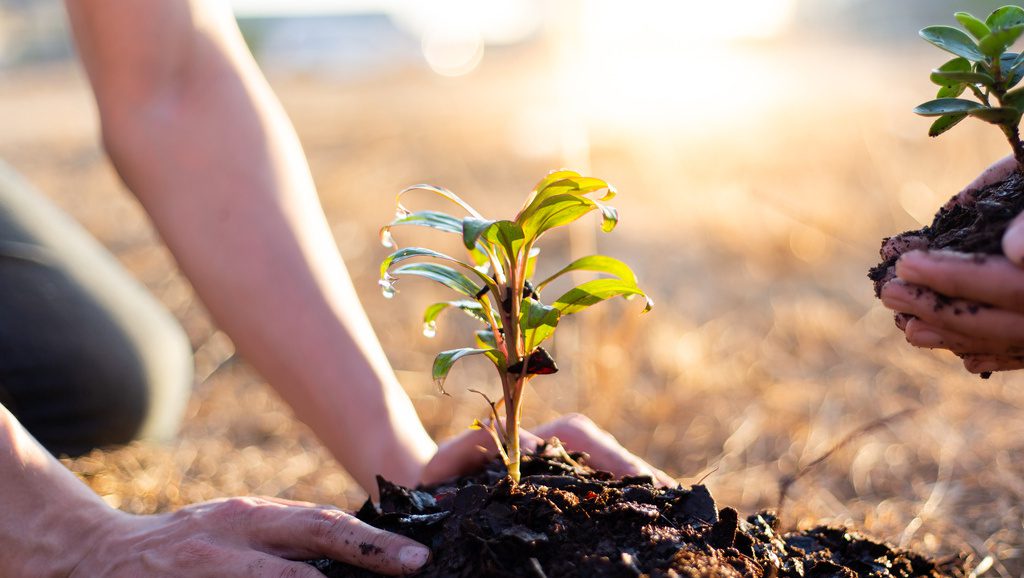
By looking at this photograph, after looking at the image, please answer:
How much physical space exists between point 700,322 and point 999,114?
2790 millimetres

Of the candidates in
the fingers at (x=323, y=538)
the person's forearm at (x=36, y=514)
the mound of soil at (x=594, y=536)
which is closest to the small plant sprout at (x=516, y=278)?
the mound of soil at (x=594, y=536)

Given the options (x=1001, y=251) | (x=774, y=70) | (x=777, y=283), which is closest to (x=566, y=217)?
(x=1001, y=251)

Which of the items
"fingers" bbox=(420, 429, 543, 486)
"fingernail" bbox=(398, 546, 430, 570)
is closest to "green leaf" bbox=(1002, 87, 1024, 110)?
"fingers" bbox=(420, 429, 543, 486)

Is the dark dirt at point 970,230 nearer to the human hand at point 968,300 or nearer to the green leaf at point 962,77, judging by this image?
the human hand at point 968,300

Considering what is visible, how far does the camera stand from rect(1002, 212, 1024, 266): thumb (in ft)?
3.32

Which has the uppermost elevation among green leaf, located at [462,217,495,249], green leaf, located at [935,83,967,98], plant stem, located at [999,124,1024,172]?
green leaf, located at [935,83,967,98]

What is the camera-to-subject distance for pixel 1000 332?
1075 millimetres

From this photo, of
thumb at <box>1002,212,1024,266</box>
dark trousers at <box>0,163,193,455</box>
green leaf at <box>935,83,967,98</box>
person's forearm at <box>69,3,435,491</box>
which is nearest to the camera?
thumb at <box>1002,212,1024,266</box>

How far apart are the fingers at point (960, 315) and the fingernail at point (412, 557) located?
800 mm

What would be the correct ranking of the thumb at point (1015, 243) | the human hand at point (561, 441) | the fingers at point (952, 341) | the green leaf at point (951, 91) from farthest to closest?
the human hand at point (561, 441) < the green leaf at point (951, 91) < the fingers at point (952, 341) < the thumb at point (1015, 243)

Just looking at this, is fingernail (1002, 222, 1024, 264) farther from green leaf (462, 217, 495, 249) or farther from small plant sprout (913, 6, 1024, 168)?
green leaf (462, 217, 495, 249)

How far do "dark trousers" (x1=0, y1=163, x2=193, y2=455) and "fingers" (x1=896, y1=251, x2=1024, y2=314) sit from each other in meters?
2.52

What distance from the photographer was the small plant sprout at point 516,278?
4.04 ft

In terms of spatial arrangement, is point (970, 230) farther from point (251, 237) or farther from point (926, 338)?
point (251, 237)
